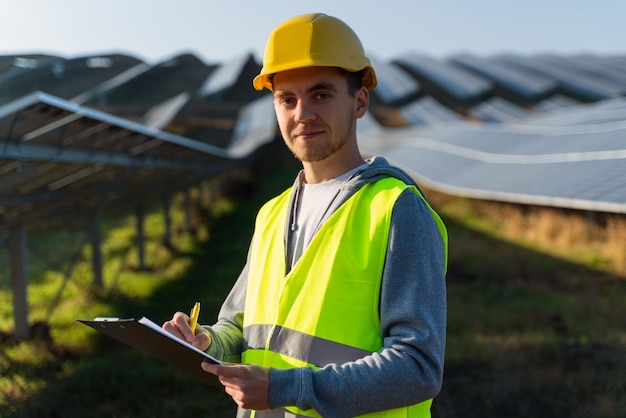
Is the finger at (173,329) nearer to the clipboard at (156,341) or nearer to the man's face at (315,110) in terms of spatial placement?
the clipboard at (156,341)

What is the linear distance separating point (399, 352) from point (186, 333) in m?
0.69

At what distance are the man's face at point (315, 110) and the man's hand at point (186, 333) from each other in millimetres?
603

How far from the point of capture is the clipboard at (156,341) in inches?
69.4

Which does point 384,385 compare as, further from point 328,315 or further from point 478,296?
point 478,296

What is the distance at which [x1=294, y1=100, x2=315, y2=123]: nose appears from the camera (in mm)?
1922

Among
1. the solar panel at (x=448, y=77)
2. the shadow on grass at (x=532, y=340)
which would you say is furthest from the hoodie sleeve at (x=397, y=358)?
the solar panel at (x=448, y=77)

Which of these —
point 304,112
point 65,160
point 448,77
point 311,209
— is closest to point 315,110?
point 304,112

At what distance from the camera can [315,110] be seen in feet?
6.31

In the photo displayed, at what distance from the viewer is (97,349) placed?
6688 millimetres

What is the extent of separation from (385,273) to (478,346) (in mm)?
4891

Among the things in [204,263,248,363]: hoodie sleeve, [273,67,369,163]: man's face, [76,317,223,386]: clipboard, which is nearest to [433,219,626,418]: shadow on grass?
[204,263,248,363]: hoodie sleeve

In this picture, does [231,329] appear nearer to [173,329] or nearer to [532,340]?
[173,329]

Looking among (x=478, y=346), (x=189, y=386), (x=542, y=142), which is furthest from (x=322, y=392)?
(x=542, y=142)

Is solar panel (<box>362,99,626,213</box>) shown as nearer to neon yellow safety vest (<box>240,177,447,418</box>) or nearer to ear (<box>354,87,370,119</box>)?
ear (<box>354,87,370,119</box>)
